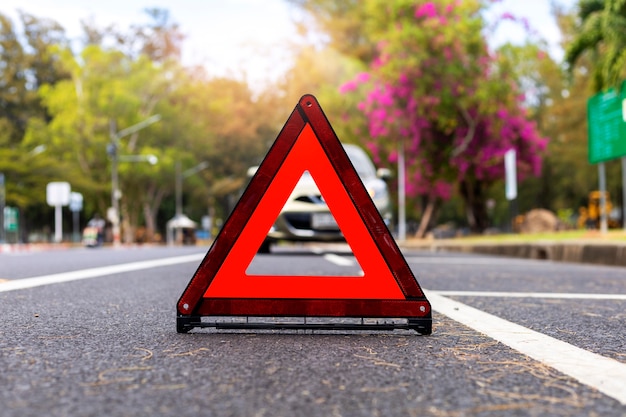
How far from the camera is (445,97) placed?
82.4 feet

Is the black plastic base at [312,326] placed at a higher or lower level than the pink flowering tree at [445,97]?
lower

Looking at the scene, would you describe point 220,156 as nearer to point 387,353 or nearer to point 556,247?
point 556,247

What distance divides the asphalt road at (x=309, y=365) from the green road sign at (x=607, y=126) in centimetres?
1033

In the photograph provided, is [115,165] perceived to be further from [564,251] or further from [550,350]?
[550,350]

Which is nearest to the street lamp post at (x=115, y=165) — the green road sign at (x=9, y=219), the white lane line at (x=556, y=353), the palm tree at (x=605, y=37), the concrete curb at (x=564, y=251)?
the green road sign at (x=9, y=219)

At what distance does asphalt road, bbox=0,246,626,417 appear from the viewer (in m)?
2.09

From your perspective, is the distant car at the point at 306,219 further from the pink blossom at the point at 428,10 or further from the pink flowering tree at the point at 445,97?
the pink blossom at the point at 428,10

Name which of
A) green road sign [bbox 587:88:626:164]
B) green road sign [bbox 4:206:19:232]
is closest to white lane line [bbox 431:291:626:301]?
green road sign [bbox 587:88:626:164]

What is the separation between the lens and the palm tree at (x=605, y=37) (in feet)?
52.8

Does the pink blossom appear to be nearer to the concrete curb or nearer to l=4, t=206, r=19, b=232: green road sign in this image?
the concrete curb

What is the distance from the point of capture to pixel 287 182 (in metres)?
3.52

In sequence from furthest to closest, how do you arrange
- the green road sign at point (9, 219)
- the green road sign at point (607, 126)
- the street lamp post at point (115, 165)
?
the green road sign at point (9, 219)
the street lamp post at point (115, 165)
the green road sign at point (607, 126)

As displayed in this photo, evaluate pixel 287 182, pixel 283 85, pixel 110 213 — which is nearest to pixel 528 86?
pixel 283 85

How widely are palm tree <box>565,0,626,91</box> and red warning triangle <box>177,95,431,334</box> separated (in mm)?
13849
